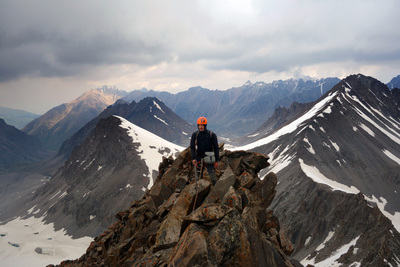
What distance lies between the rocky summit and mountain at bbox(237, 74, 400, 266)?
111 feet

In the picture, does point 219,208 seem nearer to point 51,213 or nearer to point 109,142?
point 51,213

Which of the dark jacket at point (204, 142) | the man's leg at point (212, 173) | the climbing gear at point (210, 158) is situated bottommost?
the man's leg at point (212, 173)

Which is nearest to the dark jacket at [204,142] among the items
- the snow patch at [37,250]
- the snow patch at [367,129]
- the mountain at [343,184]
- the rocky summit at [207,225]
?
the rocky summit at [207,225]

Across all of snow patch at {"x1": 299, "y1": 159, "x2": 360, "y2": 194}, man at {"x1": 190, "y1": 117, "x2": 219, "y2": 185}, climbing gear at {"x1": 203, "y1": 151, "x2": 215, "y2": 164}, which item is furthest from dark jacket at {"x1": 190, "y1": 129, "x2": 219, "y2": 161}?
snow patch at {"x1": 299, "y1": 159, "x2": 360, "y2": 194}

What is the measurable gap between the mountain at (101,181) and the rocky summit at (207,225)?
3950 inches

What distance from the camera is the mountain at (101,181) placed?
12038 cm

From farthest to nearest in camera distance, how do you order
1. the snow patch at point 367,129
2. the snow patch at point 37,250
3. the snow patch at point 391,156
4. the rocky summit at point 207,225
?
the snow patch at point 367,129
the snow patch at point 391,156
the snow patch at point 37,250
the rocky summit at point 207,225

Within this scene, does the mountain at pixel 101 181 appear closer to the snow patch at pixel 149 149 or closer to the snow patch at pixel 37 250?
the snow patch at pixel 149 149

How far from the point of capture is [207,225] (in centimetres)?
1248

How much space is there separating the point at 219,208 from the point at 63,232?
131 meters

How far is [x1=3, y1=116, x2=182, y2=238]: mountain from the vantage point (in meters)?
120

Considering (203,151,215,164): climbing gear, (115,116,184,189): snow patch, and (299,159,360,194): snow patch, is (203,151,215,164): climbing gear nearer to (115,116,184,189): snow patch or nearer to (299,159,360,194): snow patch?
(299,159,360,194): snow patch

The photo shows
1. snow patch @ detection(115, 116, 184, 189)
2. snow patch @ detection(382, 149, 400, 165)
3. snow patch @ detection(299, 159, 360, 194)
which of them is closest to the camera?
snow patch @ detection(299, 159, 360, 194)

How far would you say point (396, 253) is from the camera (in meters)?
41.3
